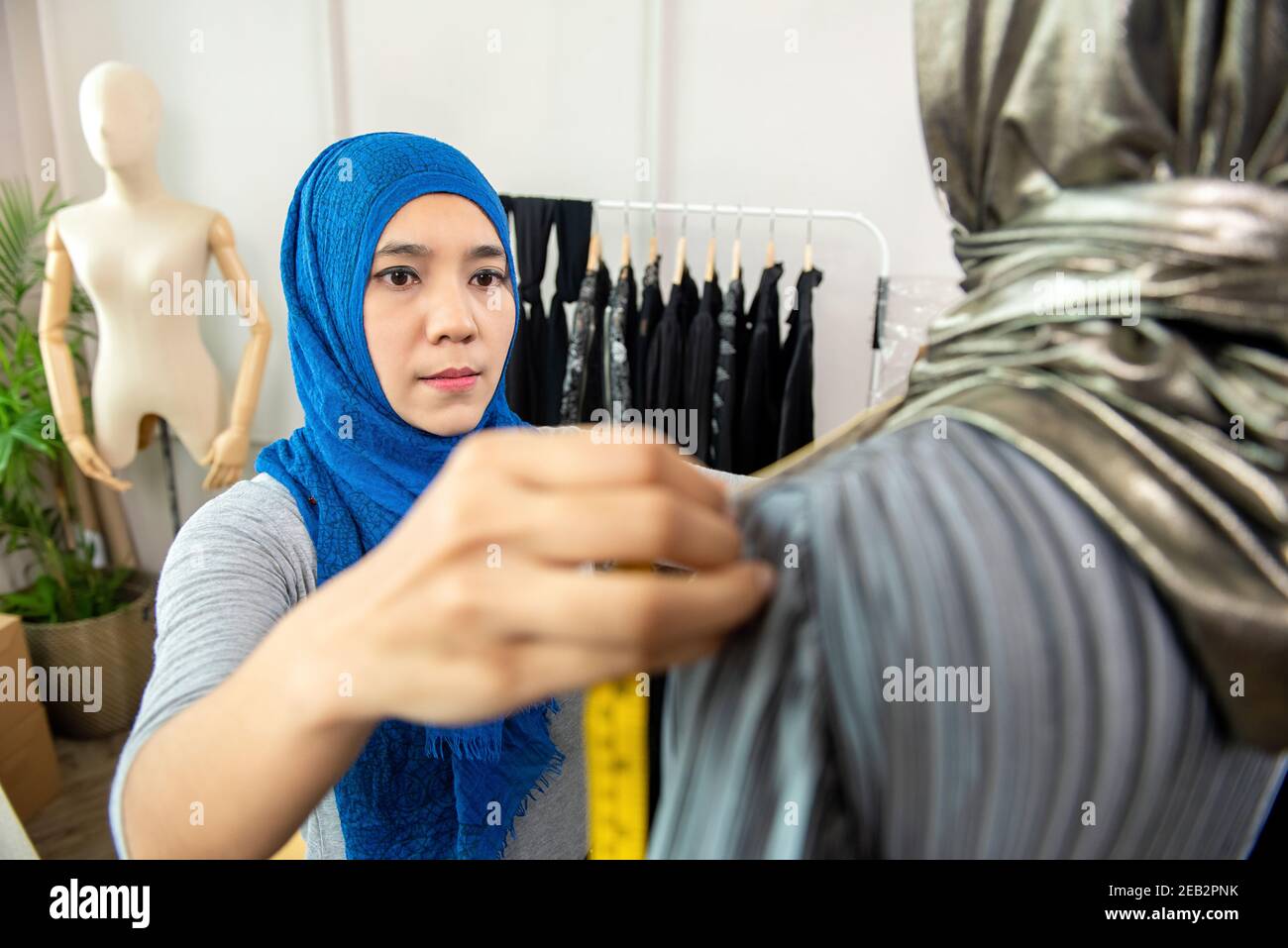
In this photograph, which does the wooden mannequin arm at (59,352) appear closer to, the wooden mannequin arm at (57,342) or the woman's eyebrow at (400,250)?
the wooden mannequin arm at (57,342)

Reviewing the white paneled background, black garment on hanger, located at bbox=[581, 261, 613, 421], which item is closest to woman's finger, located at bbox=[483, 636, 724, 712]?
black garment on hanger, located at bbox=[581, 261, 613, 421]

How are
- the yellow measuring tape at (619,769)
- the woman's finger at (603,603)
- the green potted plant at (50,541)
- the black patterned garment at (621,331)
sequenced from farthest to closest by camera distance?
the green potted plant at (50,541), the black patterned garment at (621,331), the yellow measuring tape at (619,769), the woman's finger at (603,603)

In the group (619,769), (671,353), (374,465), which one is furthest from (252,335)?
(619,769)

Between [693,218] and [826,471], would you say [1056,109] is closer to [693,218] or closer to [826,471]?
[826,471]

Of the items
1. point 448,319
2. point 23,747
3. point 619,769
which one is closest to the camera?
point 619,769

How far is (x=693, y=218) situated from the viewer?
1946 mm

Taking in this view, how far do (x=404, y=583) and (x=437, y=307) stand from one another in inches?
17.6

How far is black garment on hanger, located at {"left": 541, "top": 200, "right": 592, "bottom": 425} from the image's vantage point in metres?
1.72

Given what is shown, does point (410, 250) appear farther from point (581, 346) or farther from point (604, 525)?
point (581, 346)

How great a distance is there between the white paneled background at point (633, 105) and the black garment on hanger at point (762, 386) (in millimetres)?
280

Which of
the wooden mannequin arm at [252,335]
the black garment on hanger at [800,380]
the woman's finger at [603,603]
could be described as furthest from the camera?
the wooden mannequin arm at [252,335]

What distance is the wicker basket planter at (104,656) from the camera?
2.10 metres

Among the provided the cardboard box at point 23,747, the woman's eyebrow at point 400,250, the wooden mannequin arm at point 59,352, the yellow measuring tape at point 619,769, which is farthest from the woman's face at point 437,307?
the cardboard box at point 23,747

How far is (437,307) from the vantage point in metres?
0.65
